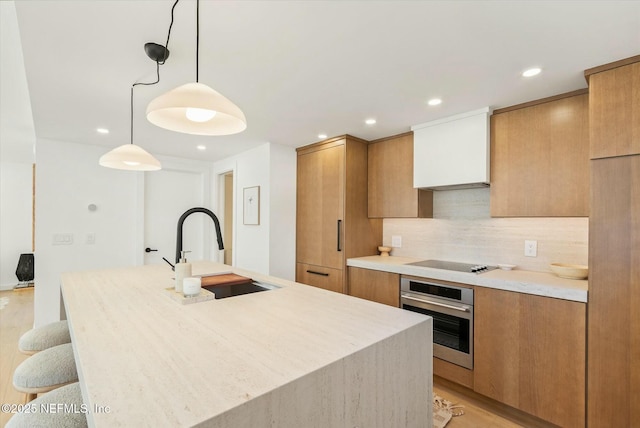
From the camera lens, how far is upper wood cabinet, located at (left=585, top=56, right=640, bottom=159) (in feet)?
5.27

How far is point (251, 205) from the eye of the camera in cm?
377

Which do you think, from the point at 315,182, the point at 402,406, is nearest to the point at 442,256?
the point at 315,182

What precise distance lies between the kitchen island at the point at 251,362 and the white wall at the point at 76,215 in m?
2.52

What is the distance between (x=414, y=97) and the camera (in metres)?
2.18

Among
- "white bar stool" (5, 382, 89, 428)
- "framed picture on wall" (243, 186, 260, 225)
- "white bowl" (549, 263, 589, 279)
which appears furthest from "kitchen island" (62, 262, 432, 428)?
"framed picture on wall" (243, 186, 260, 225)

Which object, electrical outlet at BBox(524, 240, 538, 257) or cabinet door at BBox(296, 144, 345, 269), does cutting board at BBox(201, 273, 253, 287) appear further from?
electrical outlet at BBox(524, 240, 538, 257)

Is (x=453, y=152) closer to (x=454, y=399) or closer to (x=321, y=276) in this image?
(x=321, y=276)

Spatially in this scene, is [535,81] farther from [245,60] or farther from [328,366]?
[328,366]

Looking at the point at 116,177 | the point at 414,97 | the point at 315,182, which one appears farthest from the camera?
the point at 116,177

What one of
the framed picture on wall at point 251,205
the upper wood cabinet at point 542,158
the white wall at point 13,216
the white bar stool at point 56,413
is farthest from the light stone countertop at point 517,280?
the white wall at point 13,216

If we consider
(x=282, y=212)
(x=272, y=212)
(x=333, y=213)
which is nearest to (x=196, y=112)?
(x=333, y=213)

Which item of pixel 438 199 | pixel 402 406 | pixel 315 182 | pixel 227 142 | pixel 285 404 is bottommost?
pixel 402 406

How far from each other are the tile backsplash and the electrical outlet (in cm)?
3

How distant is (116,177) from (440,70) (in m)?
3.93
